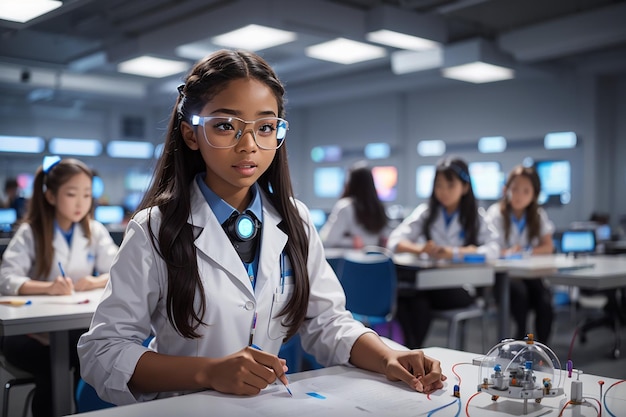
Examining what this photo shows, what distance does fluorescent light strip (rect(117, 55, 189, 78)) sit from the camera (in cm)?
742

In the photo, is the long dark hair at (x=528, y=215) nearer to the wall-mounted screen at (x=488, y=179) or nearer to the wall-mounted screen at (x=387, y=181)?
the wall-mounted screen at (x=488, y=179)

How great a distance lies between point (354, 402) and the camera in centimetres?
108

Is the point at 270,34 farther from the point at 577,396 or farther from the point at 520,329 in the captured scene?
the point at 577,396

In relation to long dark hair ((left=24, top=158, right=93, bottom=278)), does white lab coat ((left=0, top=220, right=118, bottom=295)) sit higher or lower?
lower

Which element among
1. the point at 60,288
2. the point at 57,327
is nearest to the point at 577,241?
the point at 60,288

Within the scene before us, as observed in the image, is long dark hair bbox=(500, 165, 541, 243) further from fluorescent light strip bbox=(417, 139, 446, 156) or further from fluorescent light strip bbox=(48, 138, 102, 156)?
fluorescent light strip bbox=(48, 138, 102, 156)

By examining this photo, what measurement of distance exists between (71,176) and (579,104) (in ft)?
24.2

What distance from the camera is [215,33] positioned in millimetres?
6043

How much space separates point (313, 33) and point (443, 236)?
9.53ft

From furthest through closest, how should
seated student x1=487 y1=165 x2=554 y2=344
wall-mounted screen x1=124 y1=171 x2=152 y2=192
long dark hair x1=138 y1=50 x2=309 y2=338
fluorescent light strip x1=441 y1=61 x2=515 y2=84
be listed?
wall-mounted screen x1=124 y1=171 x2=152 y2=192 < fluorescent light strip x1=441 y1=61 x2=515 y2=84 < seated student x1=487 y1=165 x2=554 y2=344 < long dark hair x1=138 y1=50 x2=309 y2=338

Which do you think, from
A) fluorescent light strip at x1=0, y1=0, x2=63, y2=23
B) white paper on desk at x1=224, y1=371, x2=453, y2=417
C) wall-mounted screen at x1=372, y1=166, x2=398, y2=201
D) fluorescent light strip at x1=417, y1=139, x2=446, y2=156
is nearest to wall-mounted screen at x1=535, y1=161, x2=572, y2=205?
fluorescent light strip at x1=417, y1=139, x2=446, y2=156

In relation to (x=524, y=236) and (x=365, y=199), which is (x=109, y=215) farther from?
(x=524, y=236)

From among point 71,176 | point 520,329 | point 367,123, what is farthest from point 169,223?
point 367,123

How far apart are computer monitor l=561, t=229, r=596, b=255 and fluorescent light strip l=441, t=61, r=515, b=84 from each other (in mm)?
3261
